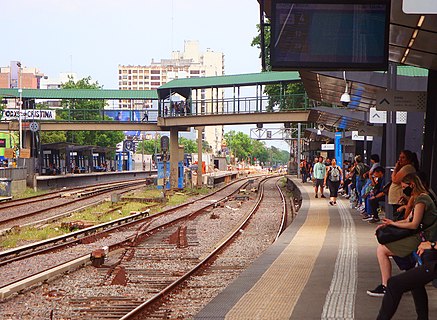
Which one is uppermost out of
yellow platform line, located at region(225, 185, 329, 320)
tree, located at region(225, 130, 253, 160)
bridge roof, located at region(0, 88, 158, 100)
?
bridge roof, located at region(0, 88, 158, 100)

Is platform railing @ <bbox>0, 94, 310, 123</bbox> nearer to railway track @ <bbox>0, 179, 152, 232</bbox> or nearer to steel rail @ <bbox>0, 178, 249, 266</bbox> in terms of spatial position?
railway track @ <bbox>0, 179, 152, 232</bbox>

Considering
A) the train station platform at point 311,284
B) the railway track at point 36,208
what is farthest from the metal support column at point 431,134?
the railway track at point 36,208

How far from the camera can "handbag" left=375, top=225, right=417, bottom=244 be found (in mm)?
8352

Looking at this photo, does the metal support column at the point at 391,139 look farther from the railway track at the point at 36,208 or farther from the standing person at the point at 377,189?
the railway track at the point at 36,208

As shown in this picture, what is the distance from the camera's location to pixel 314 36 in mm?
11133

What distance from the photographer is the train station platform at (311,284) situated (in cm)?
870

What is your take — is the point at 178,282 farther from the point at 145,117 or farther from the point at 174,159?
the point at 145,117

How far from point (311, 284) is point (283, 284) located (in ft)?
1.22

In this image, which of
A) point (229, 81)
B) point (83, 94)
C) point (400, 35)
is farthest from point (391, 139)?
point (83, 94)

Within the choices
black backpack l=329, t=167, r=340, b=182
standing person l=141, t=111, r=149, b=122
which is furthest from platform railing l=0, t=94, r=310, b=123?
black backpack l=329, t=167, r=340, b=182

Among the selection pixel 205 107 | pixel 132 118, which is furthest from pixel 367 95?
pixel 132 118

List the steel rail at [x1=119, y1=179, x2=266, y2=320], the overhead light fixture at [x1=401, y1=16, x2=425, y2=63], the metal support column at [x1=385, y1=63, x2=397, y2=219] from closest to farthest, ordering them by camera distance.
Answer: the overhead light fixture at [x1=401, y1=16, x2=425, y2=63]
the steel rail at [x1=119, y1=179, x2=266, y2=320]
the metal support column at [x1=385, y1=63, x2=397, y2=219]

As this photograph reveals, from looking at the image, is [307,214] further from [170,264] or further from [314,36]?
[314,36]

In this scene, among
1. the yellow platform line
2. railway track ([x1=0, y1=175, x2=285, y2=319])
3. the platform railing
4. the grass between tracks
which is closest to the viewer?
the yellow platform line
